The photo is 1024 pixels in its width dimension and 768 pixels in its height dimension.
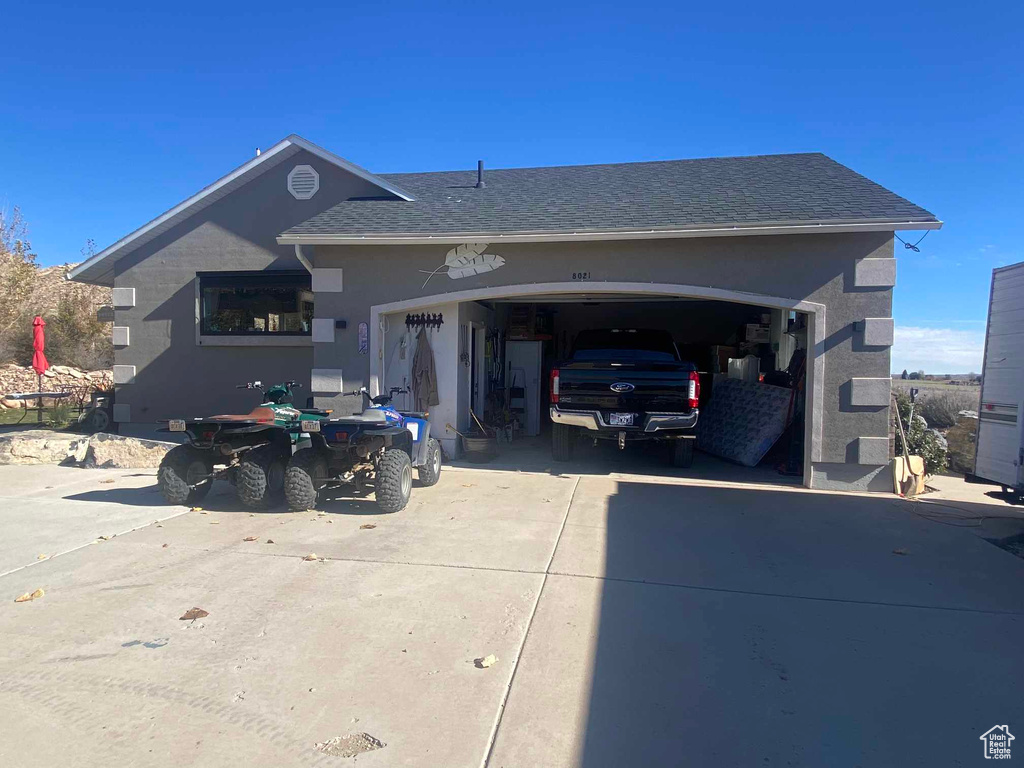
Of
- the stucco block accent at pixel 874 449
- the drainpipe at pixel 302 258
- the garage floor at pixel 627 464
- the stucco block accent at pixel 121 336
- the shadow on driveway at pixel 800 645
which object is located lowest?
the garage floor at pixel 627 464

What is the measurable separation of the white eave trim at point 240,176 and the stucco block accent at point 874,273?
7221 millimetres

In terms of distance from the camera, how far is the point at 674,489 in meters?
8.44

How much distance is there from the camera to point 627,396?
9141 mm

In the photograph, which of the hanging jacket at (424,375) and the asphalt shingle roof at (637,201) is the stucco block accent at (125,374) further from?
the hanging jacket at (424,375)

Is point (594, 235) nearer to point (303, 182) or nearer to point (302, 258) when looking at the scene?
point (302, 258)

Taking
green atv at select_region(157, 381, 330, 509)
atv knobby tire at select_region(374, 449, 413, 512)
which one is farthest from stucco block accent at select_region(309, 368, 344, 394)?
atv knobby tire at select_region(374, 449, 413, 512)

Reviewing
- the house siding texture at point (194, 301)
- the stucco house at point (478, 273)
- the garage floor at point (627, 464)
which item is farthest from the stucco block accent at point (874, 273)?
the house siding texture at point (194, 301)

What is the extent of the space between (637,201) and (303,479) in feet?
21.7

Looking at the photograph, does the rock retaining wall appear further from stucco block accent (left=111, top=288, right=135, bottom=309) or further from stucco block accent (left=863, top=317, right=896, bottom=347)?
stucco block accent (left=863, top=317, right=896, bottom=347)

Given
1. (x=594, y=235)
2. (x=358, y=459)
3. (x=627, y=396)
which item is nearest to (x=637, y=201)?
(x=594, y=235)

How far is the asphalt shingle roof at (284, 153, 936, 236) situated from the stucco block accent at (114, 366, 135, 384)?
4959 millimetres

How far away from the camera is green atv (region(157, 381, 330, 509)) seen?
6629mm

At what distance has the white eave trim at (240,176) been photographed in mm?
11812

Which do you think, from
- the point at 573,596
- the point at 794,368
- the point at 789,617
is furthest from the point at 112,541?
the point at 794,368
